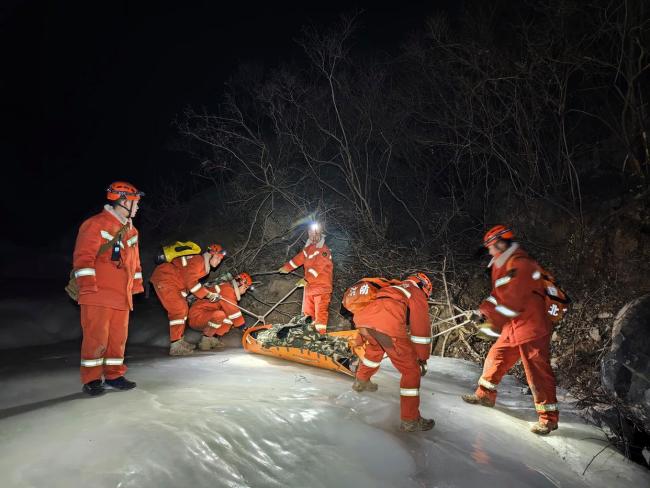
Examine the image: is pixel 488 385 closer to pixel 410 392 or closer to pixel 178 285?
pixel 410 392

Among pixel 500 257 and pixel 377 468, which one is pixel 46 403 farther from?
pixel 500 257

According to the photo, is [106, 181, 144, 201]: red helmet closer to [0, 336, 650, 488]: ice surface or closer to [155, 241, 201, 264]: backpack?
[0, 336, 650, 488]: ice surface

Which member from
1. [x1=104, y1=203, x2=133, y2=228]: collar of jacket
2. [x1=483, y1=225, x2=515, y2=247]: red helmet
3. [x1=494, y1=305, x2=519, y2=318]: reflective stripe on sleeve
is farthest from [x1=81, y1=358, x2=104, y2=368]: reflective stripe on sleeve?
[x1=483, y1=225, x2=515, y2=247]: red helmet

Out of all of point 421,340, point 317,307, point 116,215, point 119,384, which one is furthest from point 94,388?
point 317,307

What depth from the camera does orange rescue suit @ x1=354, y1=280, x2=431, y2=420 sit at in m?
3.88

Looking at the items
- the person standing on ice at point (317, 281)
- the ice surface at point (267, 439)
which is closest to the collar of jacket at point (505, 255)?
the ice surface at point (267, 439)

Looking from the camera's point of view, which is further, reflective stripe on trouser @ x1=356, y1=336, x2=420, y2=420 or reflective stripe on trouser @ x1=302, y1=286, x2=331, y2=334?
reflective stripe on trouser @ x1=302, y1=286, x2=331, y2=334

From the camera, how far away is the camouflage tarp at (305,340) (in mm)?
5810

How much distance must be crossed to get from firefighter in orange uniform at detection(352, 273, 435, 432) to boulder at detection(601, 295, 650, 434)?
8.03 ft

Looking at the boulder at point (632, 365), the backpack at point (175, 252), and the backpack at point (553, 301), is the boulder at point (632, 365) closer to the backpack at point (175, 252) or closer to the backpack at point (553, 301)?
the backpack at point (553, 301)

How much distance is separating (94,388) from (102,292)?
3.07 ft

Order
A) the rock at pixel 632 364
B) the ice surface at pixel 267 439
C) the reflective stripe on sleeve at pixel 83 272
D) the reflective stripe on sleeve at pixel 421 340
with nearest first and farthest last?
1. the ice surface at pixel 267 439
2. the reflective stripe on sleeve at pixel 421 340
3. the reflective stripe on sleeve at pixel 83 272
4. the rock at pixel 632 364

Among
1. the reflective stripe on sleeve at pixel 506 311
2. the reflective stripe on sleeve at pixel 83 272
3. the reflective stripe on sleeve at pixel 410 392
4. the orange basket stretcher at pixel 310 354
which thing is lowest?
the orange basket stretcher at pixel 310 354

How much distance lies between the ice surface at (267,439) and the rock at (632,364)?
55 centimetres
